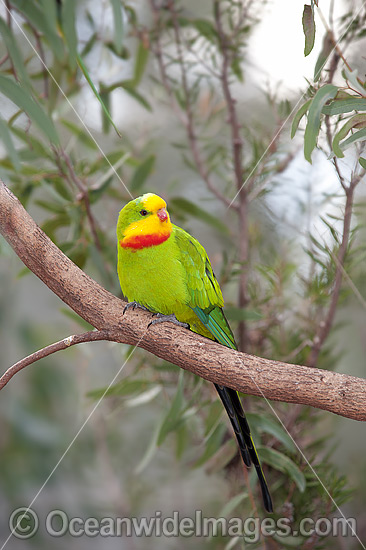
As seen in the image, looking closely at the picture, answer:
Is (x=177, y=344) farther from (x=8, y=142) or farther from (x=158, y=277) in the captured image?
(x=8, y=142)

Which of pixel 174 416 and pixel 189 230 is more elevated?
pixel 189 230

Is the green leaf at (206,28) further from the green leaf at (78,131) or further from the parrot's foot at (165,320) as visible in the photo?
the parrot's foot at (165,320)

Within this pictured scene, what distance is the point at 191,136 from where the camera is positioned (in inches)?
37.0

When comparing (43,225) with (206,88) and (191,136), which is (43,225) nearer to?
(191,136)

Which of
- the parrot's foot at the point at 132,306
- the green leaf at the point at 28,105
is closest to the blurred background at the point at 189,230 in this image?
the green leaf at the point at 28,105

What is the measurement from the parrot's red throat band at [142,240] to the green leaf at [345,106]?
0.21 meters

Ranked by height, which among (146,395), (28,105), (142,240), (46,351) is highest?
(28,105)

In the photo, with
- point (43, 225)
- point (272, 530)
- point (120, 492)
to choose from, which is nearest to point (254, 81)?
point (43, 225)

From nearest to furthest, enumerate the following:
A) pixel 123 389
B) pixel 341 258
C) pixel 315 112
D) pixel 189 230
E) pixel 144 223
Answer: pixel 315 112 → pixel 144 223 → pixel 341 258 → pixel 123 389 → pixel 189 230

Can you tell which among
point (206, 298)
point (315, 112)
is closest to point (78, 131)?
point (206, 298)

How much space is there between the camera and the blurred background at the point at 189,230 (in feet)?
2.06

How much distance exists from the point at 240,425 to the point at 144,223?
0.27m

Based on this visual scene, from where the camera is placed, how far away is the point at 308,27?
1.45 feet

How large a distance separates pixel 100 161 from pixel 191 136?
0.61 feet
